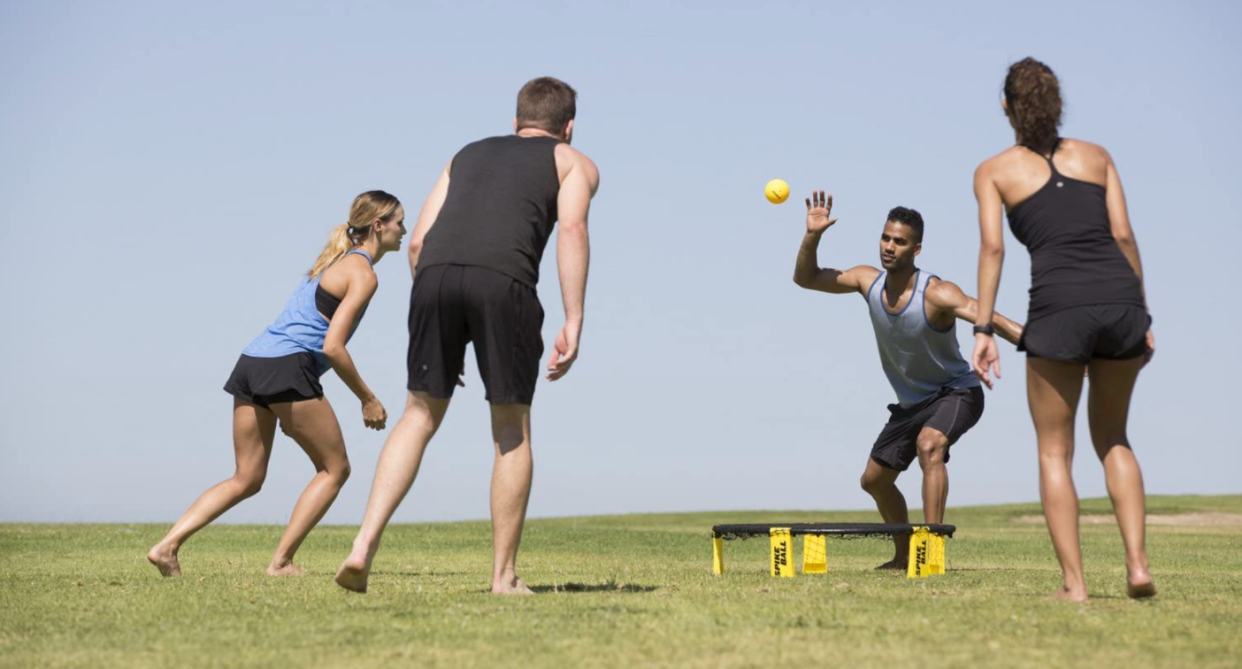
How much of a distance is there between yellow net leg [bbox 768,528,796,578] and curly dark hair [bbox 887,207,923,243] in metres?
2.59

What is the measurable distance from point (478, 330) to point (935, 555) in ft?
12.9

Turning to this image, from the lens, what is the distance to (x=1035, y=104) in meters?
6.35

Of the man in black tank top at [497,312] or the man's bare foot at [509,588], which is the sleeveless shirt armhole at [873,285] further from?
the man's bare foot at [509,588]

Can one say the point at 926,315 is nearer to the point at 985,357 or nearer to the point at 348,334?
the point at 985,357

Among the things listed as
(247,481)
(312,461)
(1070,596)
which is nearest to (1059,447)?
(1070,596)

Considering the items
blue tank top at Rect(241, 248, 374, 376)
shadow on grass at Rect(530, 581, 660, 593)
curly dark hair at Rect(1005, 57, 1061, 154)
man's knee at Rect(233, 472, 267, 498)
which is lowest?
shadow on grass at Rect(530, 581, 660, 593)

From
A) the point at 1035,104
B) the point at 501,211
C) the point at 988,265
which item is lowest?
the point at 988,265

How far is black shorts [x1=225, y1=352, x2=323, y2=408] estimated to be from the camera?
835 centimetres

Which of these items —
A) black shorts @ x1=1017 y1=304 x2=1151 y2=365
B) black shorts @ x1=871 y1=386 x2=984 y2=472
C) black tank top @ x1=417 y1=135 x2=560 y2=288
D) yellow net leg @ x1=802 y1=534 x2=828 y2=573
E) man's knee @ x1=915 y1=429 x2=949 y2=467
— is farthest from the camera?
black shorts @ x1=871 y1=386 x2=984 y2=472

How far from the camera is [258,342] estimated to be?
8.59 m

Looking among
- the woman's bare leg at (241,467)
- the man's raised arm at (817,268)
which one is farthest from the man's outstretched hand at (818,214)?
the woman's bare leg at (241,467)

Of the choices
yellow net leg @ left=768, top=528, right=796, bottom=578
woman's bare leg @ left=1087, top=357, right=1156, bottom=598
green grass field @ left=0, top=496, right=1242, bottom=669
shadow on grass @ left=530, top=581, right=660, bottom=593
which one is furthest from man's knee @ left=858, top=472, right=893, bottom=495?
woman's bare leg @ left=1087, top=357, right=1156, bottom=598

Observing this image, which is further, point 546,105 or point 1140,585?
point 546,105

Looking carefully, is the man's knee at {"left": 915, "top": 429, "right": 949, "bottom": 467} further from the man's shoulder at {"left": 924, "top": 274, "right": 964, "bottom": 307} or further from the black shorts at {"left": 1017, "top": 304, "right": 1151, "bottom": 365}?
the black shorts at {"left": 1017, "top": 304, "right": 1151, "bottom": 365}
